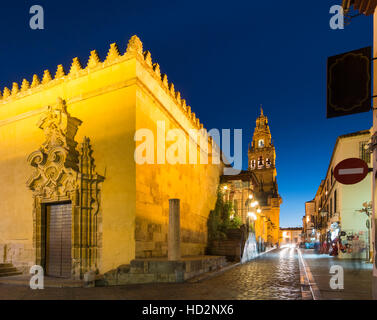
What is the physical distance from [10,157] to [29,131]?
1608mm

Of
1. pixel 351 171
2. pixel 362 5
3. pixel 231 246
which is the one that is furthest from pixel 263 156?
pixel 351 171

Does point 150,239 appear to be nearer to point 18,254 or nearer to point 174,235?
point 174,235

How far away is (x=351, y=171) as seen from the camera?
6121 mm

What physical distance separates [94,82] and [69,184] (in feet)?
13.2

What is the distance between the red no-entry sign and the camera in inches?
237

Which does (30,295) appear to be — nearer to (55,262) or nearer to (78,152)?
(55,262)

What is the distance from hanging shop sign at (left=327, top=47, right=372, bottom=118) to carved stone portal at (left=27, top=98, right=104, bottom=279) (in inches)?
318

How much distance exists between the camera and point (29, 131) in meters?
13.9

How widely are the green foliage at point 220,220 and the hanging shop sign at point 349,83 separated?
46.5 ft

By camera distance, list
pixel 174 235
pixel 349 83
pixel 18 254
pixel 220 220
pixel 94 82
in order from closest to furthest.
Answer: pixel 349 83 < pixel 174 235 < pixel 94 82 < pixel 18 254 < pixel 220 220

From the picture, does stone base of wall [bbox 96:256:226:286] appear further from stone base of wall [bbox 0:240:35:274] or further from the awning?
the awning

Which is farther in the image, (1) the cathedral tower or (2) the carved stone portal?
(1) the cathedral tower

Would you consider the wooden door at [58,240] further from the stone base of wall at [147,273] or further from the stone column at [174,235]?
the stone column at [174,235]

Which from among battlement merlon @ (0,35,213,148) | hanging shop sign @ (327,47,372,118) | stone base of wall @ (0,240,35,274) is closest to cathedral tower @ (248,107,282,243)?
battlement merlon @ (0,35,213,148)
